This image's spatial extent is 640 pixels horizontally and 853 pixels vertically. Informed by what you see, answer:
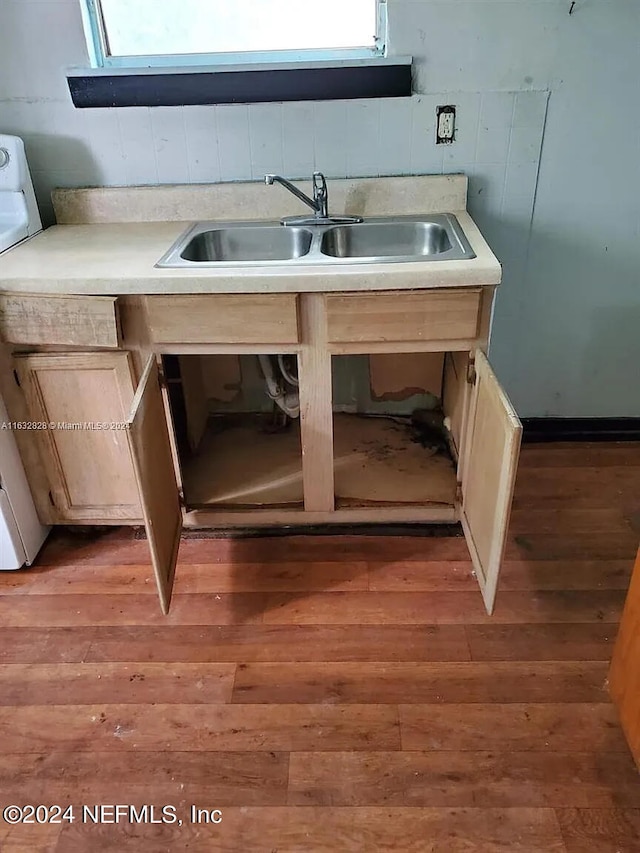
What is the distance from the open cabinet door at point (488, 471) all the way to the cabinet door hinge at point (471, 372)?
0.07 ft

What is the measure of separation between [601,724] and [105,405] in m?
1.51

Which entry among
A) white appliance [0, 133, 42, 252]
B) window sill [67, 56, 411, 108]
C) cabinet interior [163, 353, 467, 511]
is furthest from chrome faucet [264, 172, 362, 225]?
white appliance [0, 133, 42, 252]

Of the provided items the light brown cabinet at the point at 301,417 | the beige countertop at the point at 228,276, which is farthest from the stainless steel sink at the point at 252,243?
the light brown cabinet at the point at 301,417

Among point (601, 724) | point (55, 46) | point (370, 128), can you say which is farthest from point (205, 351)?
point (601, 724)

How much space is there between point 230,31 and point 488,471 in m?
1.57

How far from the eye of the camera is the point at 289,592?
1.79 m

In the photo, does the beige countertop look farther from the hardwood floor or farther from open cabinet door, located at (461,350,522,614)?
the hardwood floor

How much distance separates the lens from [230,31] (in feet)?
6.31

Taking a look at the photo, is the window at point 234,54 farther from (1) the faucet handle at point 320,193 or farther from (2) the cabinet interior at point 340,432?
(2) the cabinet interior at point 340,432

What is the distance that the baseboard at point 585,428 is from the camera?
2434mm

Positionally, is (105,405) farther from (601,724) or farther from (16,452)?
(601,724)

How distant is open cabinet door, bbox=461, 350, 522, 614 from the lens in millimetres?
1336

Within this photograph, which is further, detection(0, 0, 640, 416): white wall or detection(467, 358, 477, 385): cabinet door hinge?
detection(0, 0, 640, 416): white wall

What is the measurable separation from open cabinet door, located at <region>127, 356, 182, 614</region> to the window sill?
89cm
